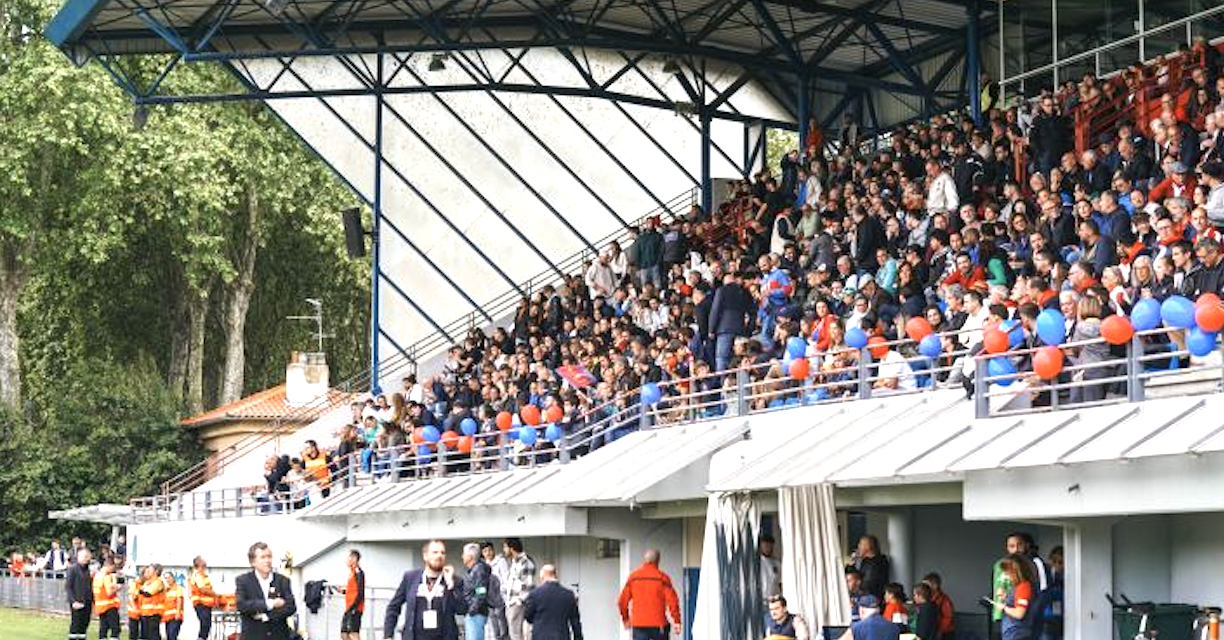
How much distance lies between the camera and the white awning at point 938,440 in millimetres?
18250

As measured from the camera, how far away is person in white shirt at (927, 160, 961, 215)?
95.0 feet

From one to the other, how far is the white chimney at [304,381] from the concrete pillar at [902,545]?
3860 cm

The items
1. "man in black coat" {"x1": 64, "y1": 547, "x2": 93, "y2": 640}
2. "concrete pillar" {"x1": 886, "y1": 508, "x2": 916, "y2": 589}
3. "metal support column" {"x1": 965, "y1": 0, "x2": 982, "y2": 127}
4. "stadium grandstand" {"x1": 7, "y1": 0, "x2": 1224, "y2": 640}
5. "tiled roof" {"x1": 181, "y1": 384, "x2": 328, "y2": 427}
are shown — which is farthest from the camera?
"tiled roof" {"x1": 181, "y1": 384, "x2": 328, "y2": 427}

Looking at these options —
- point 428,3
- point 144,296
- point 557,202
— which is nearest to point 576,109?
point 557,202

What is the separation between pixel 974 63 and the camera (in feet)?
118

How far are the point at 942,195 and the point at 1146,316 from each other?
1007 cm

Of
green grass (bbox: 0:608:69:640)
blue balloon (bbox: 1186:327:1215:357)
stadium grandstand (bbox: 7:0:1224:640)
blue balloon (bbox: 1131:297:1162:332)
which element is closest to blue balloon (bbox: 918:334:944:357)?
stadium grandstand (bbox: 7:0:1224:640)

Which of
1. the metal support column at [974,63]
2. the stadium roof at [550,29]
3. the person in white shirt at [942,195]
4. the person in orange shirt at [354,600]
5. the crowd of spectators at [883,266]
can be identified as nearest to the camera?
the crowd of spectators at [883,266]

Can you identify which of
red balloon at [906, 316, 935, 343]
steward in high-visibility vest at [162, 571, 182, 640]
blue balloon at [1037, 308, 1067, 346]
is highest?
red balloon at [906, 316, 935, 343]

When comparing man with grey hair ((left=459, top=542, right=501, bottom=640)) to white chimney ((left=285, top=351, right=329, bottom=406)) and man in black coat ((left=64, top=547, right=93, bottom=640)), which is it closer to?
man in black coat ((left=64, top=547, right=93, bottom=640))

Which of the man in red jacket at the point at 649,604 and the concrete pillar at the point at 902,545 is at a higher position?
the concrete pillar at the point at 902,545

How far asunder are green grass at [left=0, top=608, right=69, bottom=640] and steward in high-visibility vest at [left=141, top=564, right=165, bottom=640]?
2.85 m

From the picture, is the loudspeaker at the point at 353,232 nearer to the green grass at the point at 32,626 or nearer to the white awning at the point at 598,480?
the green grass at the point at 32,626

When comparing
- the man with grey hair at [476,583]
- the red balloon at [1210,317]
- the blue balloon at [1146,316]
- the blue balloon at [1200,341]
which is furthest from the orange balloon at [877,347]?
the red balloon at [1210,317]
